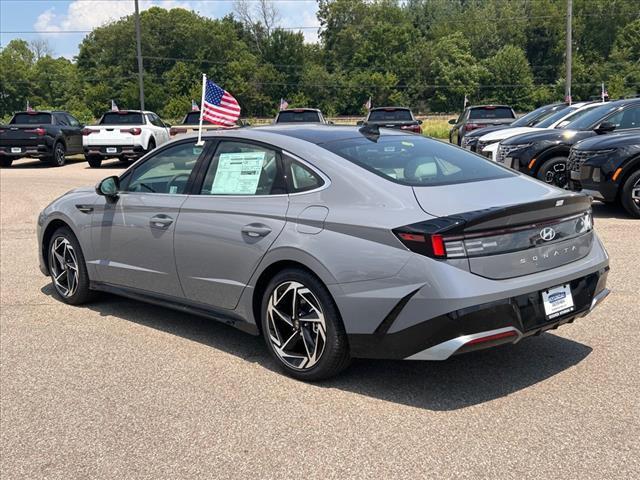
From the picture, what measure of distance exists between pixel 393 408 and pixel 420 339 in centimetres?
46

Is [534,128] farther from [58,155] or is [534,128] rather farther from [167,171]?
[58,155]

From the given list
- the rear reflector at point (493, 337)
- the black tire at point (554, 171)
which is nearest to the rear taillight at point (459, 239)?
the rear reflector at point (493, 337)

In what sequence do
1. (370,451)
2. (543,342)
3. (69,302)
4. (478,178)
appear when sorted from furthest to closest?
(69,302), (543,342), (478,178), (370,451)

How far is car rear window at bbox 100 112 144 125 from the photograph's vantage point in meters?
21.7

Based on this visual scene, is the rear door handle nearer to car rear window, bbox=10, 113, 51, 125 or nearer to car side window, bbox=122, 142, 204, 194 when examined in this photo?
car side window, bbox=122, 142, 204, 194

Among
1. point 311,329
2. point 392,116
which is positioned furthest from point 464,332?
point 392,116

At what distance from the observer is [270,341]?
442cm

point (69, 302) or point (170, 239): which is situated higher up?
point (170, 239)

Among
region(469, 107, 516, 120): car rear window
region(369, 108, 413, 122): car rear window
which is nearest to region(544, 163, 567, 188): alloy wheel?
region(369, 108, 413, 122): car rear window

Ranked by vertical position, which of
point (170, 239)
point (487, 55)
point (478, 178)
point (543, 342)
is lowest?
point (543, 342)

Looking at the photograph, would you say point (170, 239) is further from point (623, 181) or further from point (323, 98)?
point (323, 98)

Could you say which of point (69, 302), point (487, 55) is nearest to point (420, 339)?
point (69, 302)

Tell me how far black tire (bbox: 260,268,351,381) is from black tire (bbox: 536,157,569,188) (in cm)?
839

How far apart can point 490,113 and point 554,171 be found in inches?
409
